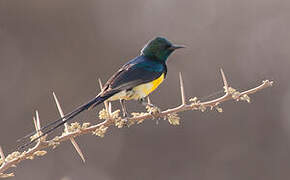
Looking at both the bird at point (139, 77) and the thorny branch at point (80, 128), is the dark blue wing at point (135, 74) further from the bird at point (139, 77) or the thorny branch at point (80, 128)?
the thorny branch at point (80, 128)

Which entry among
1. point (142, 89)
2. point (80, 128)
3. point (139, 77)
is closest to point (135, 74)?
point (139, 77)

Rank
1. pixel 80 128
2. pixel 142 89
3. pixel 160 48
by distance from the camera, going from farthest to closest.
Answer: pixel 160 48, pixel 142 89, pixel 80 128

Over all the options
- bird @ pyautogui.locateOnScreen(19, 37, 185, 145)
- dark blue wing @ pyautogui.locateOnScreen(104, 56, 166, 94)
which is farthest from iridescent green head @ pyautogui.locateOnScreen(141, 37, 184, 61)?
dark blue wing @ pyautogui.locateOnScreen(104, 56, 166, 94)

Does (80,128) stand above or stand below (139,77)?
above

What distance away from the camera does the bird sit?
15.7 ft

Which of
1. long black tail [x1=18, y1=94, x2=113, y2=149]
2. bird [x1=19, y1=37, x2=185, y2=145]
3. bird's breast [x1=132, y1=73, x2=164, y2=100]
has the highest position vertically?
long black tail [x1=18, y1=94, x2=113, y2=149]

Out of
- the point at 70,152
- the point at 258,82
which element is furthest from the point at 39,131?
the point at 258,82

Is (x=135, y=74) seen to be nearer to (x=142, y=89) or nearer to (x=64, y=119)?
(x=142, y=89)

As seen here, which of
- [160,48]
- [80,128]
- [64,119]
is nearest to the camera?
[80,128]

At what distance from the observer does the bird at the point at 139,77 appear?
4777mm

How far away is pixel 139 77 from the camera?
5289 mm

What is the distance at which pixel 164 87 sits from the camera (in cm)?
977

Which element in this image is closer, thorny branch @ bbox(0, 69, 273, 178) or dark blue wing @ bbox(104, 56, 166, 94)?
thorny branch @ bbox(0, 69, 273, 178)

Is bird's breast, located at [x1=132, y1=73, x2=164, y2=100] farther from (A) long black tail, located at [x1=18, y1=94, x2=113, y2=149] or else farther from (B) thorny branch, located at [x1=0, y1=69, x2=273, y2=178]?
(B) thorny branch, located at [x1=0, y1=69, x2=273, y2=178]
